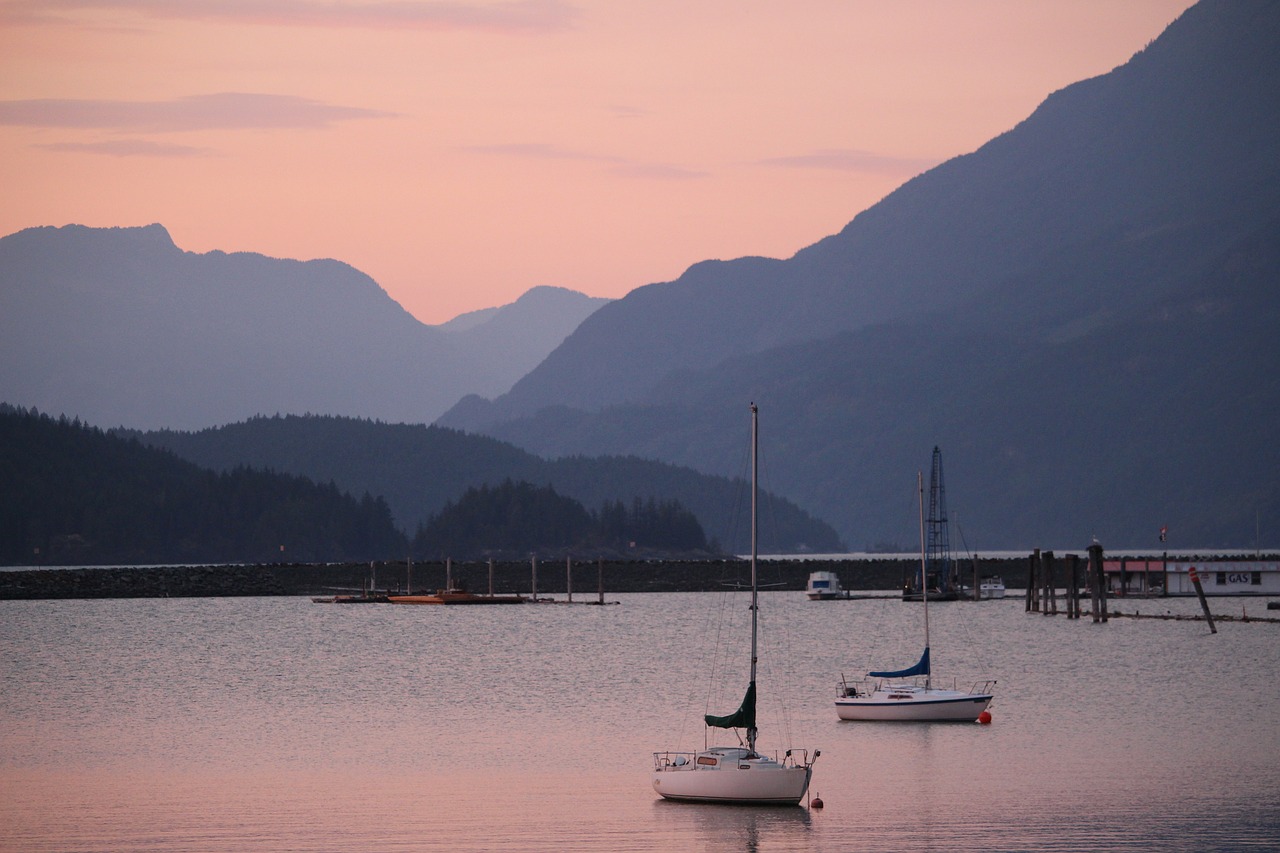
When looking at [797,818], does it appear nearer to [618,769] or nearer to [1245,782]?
[618,769]

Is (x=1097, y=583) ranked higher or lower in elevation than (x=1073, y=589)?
higher


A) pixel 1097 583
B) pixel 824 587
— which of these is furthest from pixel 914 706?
pixel 824 587

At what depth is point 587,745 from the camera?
180 feet

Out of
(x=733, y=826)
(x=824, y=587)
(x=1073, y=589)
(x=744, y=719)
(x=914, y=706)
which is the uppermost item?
(x=824, y=587)

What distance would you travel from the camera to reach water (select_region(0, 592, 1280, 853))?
40250mm

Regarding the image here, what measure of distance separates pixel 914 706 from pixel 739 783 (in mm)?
20565

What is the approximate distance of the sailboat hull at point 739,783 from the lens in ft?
141

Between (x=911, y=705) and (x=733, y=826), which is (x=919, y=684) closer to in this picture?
(x=911, y=705)

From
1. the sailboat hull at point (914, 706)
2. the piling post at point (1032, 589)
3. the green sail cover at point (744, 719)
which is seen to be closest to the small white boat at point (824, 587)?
the piling post at point (1032, 589)

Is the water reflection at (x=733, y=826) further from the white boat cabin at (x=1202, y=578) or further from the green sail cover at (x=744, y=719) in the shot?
the white boat cabin at (x=1202, y=578)

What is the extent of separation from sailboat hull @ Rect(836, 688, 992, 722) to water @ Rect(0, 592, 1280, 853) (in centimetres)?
72

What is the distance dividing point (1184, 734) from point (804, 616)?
3629 inches

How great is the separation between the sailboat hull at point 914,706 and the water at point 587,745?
72 cm

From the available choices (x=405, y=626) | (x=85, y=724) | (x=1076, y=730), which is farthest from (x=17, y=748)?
(x=405, y=626)
